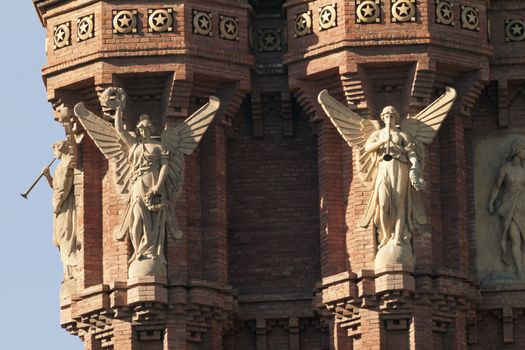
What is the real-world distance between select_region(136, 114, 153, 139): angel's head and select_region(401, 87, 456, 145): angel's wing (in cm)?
399

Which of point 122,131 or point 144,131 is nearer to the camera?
point 122,131

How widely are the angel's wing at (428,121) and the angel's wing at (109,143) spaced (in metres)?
4.43

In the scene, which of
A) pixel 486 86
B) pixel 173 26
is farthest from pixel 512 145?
pixel 173 26

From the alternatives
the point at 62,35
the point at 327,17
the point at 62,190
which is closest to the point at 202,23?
the point at 327,17

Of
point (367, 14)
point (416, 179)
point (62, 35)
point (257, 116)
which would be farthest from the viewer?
point (257, 116)

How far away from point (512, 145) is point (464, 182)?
3.54 feet

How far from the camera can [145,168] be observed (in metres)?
76.3

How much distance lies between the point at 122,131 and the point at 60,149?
211 cm

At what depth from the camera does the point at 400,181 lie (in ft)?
250

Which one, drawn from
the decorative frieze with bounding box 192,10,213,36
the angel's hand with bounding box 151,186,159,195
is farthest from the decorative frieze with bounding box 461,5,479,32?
the angel's hand with bounding box 151,186,159,195

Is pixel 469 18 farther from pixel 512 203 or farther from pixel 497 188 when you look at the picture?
pixel 512 203

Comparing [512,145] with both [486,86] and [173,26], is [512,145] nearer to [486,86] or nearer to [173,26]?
[486,86]

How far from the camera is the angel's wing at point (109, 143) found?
76.5 meters

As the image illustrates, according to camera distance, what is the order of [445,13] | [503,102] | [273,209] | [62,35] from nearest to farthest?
[445,13]
[62,35]
[273,209]
[503,102]
